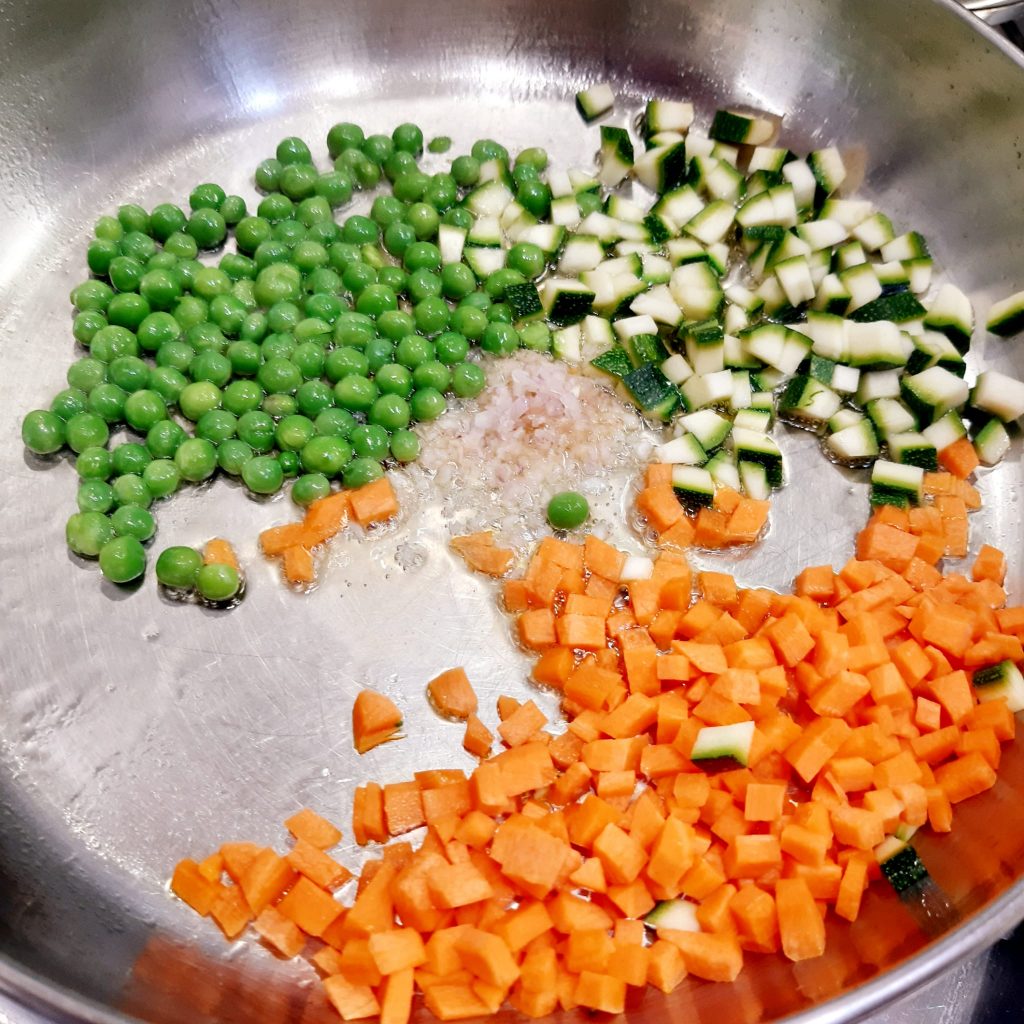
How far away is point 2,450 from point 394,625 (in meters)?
1.43

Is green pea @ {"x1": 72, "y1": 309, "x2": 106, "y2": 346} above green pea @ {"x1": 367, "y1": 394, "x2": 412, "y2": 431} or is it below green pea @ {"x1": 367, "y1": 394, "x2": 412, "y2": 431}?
above

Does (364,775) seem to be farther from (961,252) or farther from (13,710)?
(961,252)

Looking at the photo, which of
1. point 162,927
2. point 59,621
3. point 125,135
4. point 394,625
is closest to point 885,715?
point 394,625

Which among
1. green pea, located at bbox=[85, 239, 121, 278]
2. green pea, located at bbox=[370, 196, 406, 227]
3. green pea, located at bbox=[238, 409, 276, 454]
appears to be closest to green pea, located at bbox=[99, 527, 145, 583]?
green pea, located at bbox=[238, 409, 276, 454]

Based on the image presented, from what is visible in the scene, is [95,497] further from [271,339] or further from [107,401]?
[271,339]

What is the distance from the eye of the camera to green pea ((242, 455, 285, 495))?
2.78 m

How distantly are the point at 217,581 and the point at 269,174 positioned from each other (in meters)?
1.68

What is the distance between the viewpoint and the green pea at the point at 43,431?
9.16 ft

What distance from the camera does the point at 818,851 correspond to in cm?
208

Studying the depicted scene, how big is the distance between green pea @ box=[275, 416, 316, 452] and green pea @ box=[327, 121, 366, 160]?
4.18 feet

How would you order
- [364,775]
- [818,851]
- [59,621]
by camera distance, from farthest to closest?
[59,621], [364,775], [818,851]

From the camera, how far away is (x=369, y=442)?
9.32ft

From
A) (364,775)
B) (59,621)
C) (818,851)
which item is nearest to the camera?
(818,851)

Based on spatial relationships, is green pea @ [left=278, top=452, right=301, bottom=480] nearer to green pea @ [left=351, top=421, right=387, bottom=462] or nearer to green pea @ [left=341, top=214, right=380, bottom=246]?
green pea @ [left=351, top=421, right=387, bottom=462]
